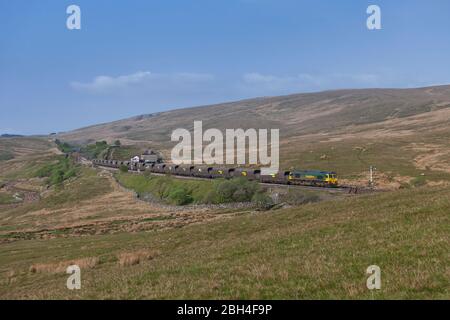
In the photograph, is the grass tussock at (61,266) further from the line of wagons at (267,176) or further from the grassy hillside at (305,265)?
the line of wagons at (267,176)

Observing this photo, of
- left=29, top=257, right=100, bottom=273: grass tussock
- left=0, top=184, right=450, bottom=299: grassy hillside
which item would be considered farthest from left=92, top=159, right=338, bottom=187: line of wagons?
left=29, top=257, right=100, bottom=273: grass tussock

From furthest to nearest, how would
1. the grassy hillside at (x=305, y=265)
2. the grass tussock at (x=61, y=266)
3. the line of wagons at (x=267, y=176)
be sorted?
the line of wagons at (x=267, y=176), the grass tussock at (x=61, y=266), the grassy hillside at (x=305, y=265)

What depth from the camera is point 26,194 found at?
158 meters

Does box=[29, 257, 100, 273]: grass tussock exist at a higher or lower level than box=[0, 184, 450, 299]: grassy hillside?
lower

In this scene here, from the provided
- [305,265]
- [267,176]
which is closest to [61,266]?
[305,265]

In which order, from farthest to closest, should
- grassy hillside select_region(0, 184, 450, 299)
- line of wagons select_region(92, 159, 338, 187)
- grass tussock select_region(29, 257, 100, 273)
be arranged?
line of wagons select_region(92, 159, 338, 187) < grass tussock select_region(29, 257, 100, 273) < grassy hillside select_region(0, 184, 450, 299)

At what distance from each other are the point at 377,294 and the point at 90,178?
140 metres

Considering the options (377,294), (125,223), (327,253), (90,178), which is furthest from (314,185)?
(90,178)

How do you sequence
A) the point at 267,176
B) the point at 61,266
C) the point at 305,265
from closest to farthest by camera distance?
the point at 305,265, the point at 61,266, the point at 267,176

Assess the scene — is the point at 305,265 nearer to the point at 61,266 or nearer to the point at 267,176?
the point at 61,266

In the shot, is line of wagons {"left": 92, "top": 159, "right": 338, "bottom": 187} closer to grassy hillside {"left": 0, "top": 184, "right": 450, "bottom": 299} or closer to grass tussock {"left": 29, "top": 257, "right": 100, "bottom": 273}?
grassy hillside {"left": 0, "top": 184, "right": 450, "bottom": 299}

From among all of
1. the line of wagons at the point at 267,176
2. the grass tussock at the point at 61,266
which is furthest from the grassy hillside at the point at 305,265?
the line of wagons at the point at 267,176

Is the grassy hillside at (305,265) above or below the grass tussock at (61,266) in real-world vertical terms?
above
